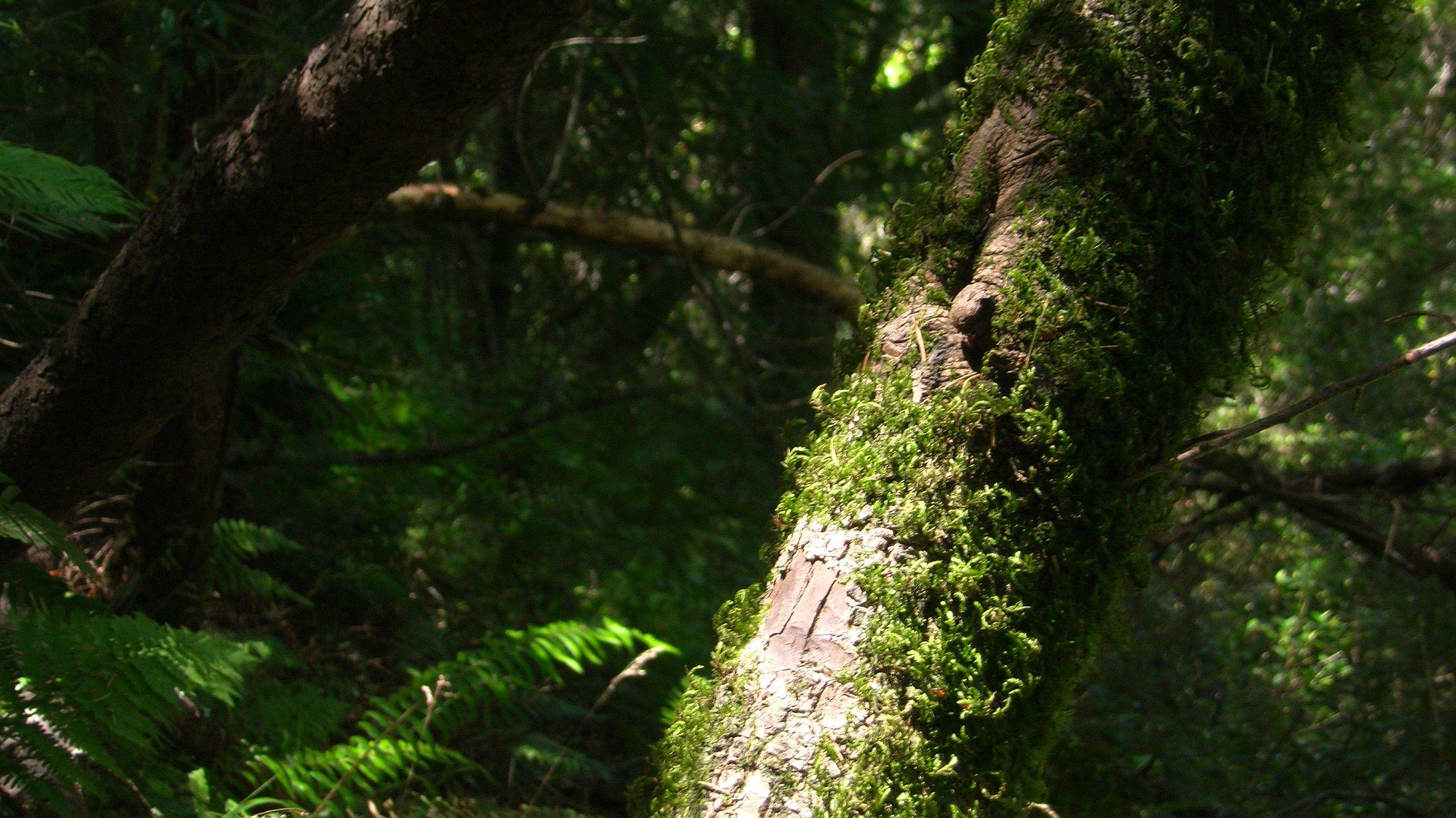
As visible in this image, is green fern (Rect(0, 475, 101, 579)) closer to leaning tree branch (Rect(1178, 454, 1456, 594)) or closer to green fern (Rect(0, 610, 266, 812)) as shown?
green fern (Rect(0, 610, 266, 812))

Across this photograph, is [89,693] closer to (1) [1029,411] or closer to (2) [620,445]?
(1) [1029,411]

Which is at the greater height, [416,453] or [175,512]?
[416,453]

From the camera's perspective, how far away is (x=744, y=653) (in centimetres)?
133

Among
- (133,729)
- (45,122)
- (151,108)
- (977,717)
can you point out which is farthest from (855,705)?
(45,122)

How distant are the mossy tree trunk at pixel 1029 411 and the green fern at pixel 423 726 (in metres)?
1.26

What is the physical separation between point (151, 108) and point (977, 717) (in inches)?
126

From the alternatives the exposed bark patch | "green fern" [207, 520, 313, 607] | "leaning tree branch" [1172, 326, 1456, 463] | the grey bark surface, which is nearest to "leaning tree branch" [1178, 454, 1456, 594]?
"leaning tree branch" [1172, 326, 1456, 463]

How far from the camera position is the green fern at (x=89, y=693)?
5.63 feet

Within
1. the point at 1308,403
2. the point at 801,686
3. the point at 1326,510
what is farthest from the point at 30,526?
the point at 1326,510

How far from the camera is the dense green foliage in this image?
1.71 meters

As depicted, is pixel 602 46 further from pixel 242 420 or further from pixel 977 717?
pixel 977 717

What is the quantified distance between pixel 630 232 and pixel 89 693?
322 cm

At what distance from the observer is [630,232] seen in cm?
459

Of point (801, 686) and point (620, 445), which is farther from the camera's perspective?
point (620, 445)
